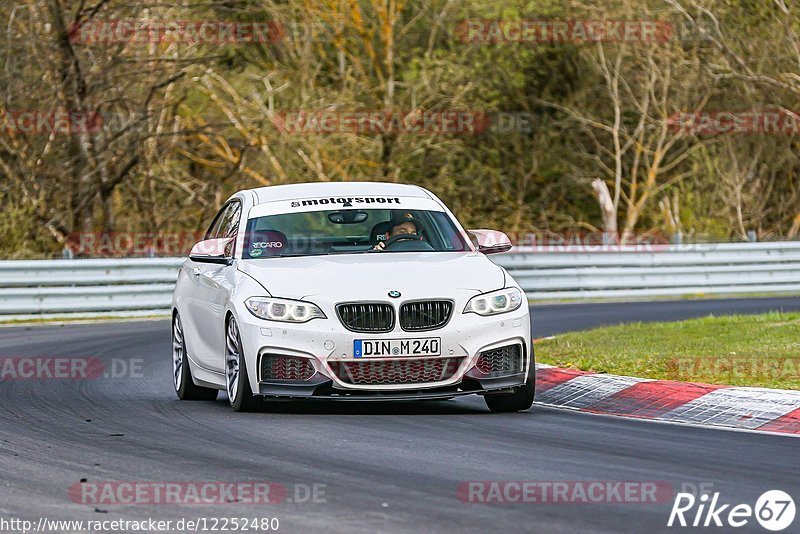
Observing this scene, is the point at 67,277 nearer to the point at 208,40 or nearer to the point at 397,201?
the point at 208,40

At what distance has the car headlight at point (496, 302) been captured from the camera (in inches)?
407

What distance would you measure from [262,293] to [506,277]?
1672 millimetres

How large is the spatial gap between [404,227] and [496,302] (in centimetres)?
147

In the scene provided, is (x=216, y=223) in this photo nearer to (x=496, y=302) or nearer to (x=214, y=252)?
(x=214, y=252)

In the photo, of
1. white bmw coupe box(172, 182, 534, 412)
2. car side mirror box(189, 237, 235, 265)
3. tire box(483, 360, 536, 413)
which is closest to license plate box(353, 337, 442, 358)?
white bmw coupe box(172, 182, 534, 412)

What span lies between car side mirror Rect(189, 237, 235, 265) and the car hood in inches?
14.1

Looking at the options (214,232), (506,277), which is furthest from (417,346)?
(214,232)

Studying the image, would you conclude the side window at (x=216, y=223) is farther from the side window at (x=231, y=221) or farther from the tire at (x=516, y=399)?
the tire at (x=516, y=399)

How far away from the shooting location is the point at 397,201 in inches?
468

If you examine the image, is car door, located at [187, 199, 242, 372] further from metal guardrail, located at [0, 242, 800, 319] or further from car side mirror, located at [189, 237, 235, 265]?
metal guardrail, located at [0, 242, 800, 319]

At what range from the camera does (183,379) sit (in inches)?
472

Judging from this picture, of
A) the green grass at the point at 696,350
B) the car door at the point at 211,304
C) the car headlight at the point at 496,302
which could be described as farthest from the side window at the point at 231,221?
the green grass at the point at 696,350

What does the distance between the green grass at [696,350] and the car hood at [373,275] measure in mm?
2013

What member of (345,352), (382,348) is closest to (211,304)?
(345,352)
